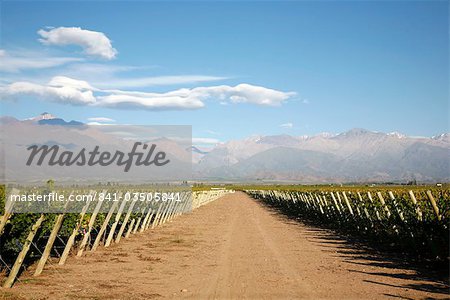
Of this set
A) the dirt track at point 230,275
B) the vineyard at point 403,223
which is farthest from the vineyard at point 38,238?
the vineyard at point 403,223

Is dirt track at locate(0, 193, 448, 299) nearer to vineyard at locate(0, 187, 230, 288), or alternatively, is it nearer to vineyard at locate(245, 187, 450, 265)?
vineyard at locate(0, 187, 230, 288)

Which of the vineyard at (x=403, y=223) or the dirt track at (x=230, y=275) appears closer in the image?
the dirt track at (x=230, y=275)

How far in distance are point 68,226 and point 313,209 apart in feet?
73.6

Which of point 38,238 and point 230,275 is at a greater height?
point 38,238

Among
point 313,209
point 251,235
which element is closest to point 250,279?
point 251,235

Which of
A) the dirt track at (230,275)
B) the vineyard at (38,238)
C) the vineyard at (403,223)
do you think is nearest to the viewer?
the dirt track at (230,275)

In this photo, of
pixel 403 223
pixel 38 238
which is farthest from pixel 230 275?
pixel 403 223

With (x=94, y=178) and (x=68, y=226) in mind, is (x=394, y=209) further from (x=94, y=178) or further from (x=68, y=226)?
(x=94, y=178)

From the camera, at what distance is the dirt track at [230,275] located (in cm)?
990

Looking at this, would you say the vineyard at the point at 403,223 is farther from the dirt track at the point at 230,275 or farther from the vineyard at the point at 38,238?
the vineyard at the point at 38,238

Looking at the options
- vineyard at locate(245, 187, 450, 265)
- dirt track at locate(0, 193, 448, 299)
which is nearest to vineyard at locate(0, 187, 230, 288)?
dirt track at locate(0, 193, 448, 299)

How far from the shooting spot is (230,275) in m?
11.9

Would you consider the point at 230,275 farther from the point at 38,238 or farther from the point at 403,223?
the point at 403,223

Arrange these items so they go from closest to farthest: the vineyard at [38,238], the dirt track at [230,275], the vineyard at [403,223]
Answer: the dirt track at [230,275]
the vineyard at [38,238]
the vineyard at [403,223]
